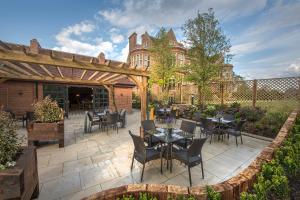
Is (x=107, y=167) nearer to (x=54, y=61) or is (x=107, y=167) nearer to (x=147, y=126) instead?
(x=147, y=126)

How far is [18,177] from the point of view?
4.89 feet

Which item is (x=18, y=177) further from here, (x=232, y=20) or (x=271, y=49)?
(x=271, y=49)

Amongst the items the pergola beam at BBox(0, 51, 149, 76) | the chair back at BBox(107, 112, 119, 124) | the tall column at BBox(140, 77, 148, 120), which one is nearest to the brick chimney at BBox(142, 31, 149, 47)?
the chair back at BBox(107, 112, 119, 124)

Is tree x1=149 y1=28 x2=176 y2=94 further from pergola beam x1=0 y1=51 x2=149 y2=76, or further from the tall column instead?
pergola beam x1=0 y1=51 x2=149 y2=76

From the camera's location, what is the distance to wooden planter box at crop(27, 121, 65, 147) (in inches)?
170

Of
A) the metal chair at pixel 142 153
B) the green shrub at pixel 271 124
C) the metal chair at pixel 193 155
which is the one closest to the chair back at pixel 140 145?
the metal chair at pixel 142 153

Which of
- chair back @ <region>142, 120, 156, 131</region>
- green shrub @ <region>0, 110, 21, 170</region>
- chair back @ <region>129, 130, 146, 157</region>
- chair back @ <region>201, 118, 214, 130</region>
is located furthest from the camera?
chair back @ <region>201, 118, 214, 130</region>

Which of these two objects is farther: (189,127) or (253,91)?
(253,91)

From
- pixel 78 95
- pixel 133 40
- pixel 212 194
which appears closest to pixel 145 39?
pixel 133 40

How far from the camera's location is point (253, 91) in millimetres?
7410

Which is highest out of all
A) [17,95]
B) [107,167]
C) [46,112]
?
[17,95]

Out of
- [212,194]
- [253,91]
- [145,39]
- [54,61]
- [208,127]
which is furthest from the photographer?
[145,39]

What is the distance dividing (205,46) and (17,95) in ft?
41.2

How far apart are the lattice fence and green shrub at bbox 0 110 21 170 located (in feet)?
30.4
